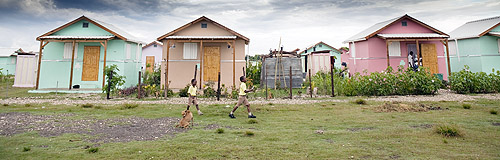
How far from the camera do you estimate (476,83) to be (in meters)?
12.6

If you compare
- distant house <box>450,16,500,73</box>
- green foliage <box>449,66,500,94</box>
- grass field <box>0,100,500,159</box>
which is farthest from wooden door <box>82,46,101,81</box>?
distant house <box>450,16,500,73</box>

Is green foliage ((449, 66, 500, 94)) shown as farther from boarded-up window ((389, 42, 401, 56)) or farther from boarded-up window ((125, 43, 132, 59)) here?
boarded-up window ((125, 43, 132, 59))

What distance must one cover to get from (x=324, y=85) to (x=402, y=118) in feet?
23.0

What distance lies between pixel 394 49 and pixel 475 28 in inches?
288

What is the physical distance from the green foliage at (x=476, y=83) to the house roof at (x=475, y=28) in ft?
21.7

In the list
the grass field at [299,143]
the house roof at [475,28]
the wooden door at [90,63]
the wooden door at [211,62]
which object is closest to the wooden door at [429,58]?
the house roof at [475,28]

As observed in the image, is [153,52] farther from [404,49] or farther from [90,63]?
[404,49]

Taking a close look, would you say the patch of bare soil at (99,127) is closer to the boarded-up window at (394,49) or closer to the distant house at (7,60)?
the boarded-up window at (394,49)

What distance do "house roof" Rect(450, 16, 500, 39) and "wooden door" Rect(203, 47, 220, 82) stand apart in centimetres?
1790

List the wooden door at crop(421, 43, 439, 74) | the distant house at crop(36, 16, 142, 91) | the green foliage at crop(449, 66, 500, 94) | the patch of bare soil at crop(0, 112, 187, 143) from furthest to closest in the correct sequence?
the wooden door at crop(421, 43, 439, 74) < the distant house at crop(36, 16, 142, 91) < the green foliage at crop(449, 66, 500, 94) < the patch of bare soil at crop(0, 112, 187, 143)

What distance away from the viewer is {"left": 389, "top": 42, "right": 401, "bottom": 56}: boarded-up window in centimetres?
1762

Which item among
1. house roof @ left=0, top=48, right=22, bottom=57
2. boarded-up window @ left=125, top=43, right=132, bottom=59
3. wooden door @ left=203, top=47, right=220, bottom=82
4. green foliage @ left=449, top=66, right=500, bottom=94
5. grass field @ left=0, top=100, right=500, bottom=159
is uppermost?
house roof @ left=0, top=48, right=22, bottom=57

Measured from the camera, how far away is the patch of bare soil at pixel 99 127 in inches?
192

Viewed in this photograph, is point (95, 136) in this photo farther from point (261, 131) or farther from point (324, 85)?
point (324, 85)
